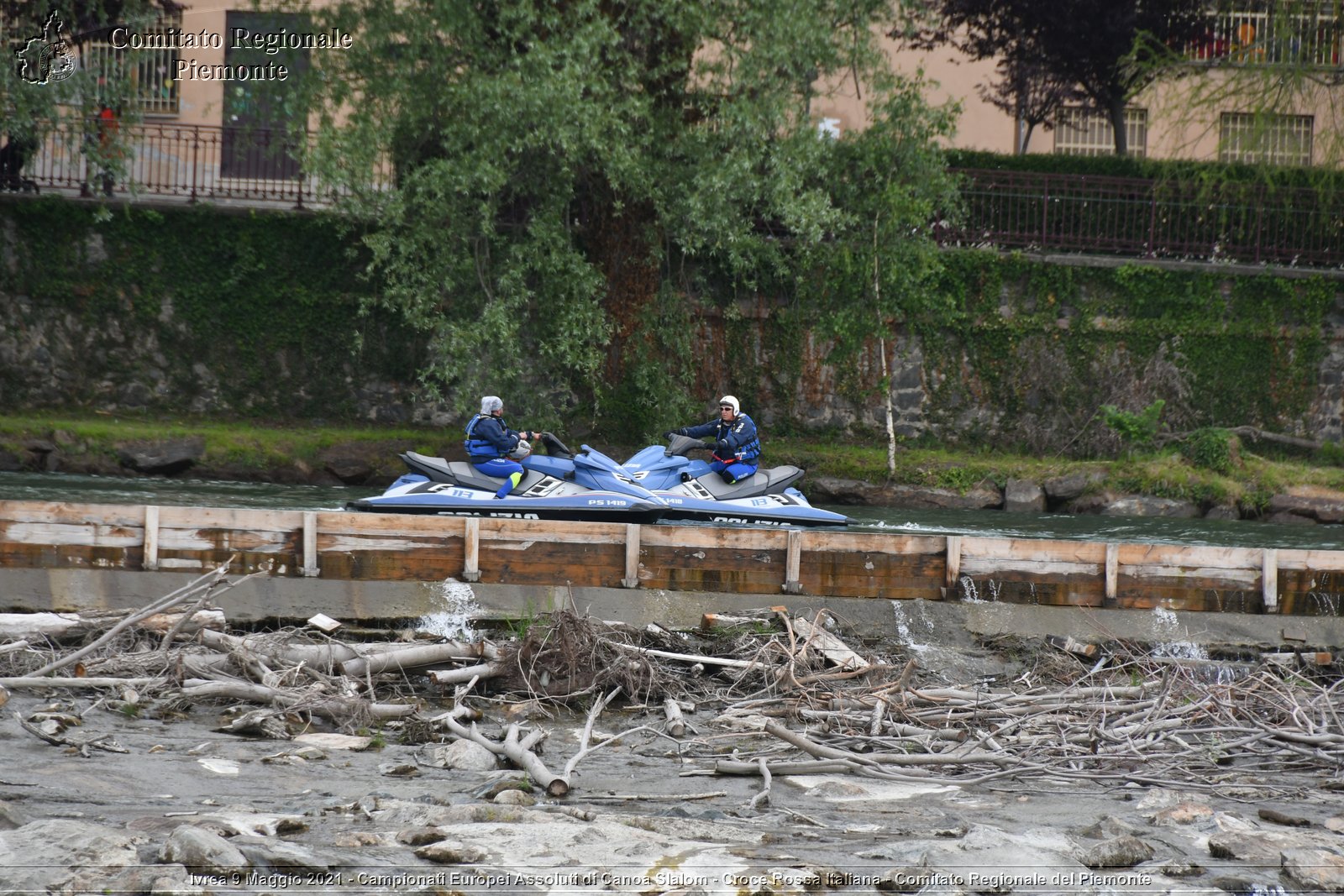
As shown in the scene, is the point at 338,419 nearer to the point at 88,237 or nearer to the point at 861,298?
the point at 88,237

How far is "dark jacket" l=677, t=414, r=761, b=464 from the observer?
15.0 metres

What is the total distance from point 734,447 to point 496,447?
260 centimetres

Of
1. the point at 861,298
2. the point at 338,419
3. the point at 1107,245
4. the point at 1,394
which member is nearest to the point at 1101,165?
the point at 1107,245

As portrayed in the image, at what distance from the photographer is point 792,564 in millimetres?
11562

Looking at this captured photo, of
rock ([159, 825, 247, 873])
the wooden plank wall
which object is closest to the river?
the wooden plank wall

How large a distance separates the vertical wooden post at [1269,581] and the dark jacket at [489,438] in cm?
708

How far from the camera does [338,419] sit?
23156 mm

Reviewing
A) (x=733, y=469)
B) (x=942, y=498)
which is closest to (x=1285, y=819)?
(x=733, y=469)

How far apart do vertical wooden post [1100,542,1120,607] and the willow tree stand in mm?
8128

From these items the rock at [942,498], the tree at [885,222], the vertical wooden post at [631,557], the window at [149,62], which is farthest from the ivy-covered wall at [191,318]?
the vertical wooden post at [631,557]

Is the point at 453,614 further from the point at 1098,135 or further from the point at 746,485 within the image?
the point at 1098,135

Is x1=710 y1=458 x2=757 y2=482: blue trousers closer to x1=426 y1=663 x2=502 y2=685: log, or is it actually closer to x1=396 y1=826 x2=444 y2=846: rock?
x1=426 y1=663 x2=502 y2=685: log

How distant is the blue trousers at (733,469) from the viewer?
14914mm

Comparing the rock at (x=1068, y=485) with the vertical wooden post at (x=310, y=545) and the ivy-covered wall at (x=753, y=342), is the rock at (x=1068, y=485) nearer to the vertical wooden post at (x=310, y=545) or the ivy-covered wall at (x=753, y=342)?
the ivy-covered wall at (x=753, y=342)
